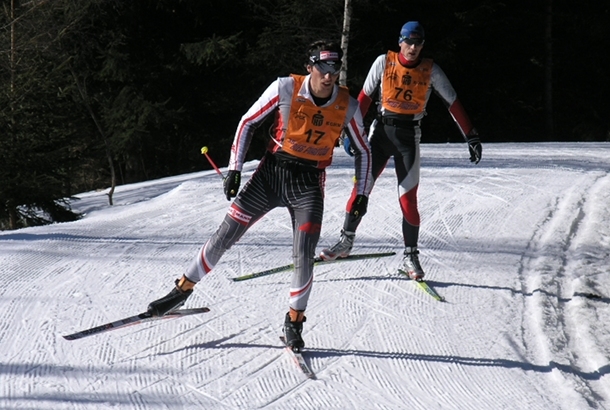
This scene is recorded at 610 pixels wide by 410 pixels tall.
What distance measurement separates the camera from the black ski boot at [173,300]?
5086mm

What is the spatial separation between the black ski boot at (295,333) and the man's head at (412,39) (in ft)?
7.85

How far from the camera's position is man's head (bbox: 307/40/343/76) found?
473 cm

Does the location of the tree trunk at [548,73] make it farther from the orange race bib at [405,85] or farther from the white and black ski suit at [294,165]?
the white and black ski suit at [294,165]

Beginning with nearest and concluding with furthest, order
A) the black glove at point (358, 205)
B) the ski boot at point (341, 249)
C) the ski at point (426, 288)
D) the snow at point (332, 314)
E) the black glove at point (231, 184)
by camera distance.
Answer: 1. the snow at point (332, 314)
2. the black glove at point (231, 184)
3. the black glove at point (358, 205)
4. the ski at point (426, 288)
5. the ski boot at point (341, 249)

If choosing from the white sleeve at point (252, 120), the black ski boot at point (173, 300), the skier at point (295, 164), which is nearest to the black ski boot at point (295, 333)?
the skier at point (295, 164)

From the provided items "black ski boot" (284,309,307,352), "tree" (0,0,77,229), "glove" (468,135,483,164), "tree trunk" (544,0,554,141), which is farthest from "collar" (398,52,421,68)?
"tree trunk" (544,0,554,141)

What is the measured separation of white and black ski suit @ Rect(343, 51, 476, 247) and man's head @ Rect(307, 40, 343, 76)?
4.95 ft

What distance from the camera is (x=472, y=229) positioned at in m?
8.32

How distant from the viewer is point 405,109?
637cm

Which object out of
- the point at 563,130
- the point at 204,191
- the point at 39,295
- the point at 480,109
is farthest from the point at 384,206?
the point at 563,130

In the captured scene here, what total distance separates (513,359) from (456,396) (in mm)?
761

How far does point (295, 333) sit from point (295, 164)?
1.08m

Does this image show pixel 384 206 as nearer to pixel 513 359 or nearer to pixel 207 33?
pixel 513 359

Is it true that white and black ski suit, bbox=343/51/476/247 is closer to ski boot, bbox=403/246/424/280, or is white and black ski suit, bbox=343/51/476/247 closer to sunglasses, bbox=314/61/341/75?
ski boot, bbox=403/246/424/280
